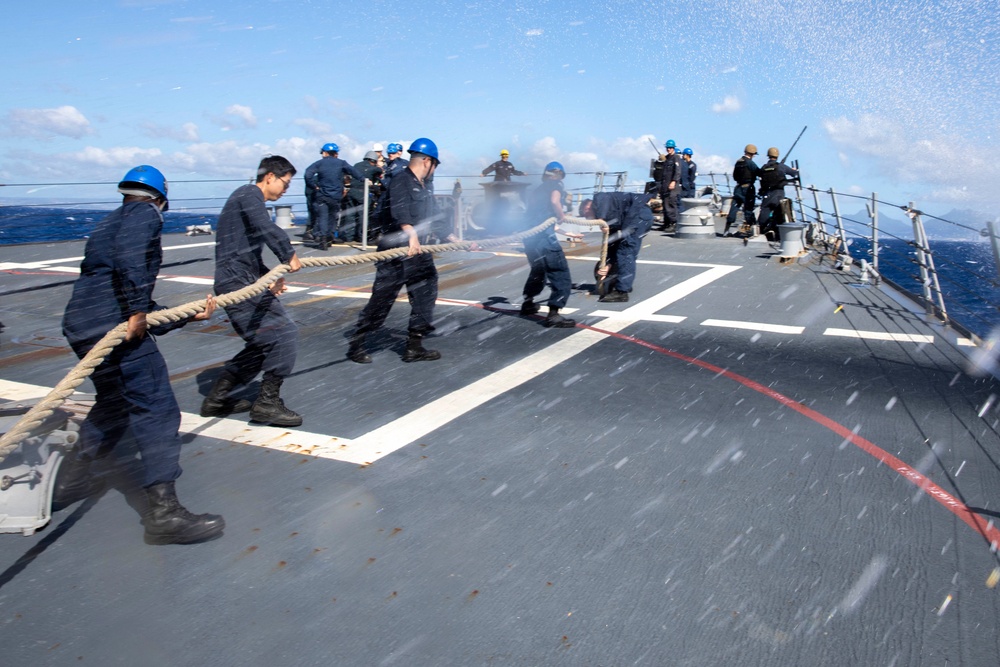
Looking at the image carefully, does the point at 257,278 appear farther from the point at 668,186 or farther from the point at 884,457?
the point at 668,186

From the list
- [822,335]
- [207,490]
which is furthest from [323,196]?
[207,490]

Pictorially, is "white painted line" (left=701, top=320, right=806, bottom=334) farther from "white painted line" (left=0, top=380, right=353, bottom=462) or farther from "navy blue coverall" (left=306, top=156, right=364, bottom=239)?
"navy blue coverall" (left=306, top=156, right=364, bottom=239)

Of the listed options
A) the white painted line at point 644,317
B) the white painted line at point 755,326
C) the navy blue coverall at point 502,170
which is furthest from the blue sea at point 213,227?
the navy blue coverall at point 502,170

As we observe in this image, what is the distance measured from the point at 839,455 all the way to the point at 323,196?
39.4 ft

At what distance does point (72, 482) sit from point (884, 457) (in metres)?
4.68

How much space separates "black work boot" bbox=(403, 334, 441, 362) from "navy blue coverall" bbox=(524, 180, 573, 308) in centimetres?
A: 183

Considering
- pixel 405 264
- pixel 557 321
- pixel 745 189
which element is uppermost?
pixel 745 189

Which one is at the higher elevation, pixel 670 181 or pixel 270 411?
pixel 670 181

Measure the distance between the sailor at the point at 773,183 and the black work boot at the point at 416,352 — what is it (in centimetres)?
1096

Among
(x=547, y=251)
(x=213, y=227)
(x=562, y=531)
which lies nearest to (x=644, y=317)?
(x=547, y=251)

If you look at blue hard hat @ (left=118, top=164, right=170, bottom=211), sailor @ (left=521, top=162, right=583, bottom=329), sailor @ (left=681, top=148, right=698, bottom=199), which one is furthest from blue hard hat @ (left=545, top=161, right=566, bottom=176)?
sailor @ (left=681, top=148, right=698, bottom=199)

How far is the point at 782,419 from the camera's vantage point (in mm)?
5262

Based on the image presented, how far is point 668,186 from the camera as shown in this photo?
57.7ft

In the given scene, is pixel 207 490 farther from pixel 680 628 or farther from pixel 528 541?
pixel 680 628
